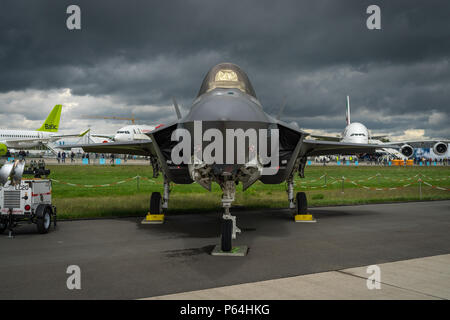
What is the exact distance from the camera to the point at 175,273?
17.5ft

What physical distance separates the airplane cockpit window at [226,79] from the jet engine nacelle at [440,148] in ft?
110

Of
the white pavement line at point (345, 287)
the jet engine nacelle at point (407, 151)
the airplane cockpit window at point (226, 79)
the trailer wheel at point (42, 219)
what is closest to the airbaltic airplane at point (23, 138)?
the jet engine nacelle at point (407, 151)

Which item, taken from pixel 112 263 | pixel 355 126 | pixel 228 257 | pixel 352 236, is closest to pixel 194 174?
pixel 228 257

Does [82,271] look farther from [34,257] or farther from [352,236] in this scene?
[352,236]

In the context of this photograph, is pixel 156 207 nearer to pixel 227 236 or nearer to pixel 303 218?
pixel 303 218

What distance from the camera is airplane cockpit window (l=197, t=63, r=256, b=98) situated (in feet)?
25.3

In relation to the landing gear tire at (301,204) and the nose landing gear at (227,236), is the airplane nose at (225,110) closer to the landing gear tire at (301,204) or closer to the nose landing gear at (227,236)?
the nose landing gear at (227,236)

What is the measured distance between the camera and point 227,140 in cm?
582

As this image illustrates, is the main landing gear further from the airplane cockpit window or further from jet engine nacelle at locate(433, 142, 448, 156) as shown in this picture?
jet engine nacelle at locate(433, 142, 448, 156)

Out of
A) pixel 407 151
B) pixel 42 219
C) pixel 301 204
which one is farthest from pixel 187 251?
pixel 407 151

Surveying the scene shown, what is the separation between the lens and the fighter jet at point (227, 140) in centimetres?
585

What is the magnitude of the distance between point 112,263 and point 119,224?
4354 mm

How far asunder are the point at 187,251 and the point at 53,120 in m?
61.0
